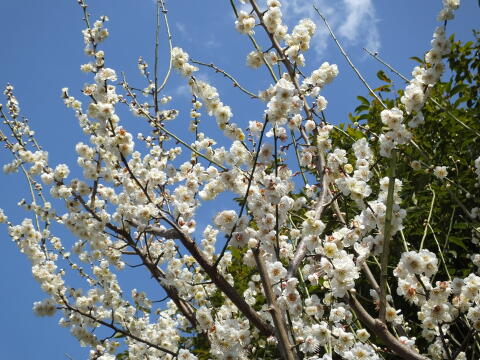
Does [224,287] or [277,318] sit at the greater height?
[224,287]

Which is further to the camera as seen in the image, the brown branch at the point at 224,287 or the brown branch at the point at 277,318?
the brown branch at the point at 224,287

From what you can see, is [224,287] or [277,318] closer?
[277,318]

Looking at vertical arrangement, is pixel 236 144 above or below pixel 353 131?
below

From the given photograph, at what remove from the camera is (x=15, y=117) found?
12.2ft

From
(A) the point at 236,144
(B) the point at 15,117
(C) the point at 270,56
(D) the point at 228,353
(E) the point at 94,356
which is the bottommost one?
(D) the point at 228,353

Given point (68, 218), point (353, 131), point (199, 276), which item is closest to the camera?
point (68, 218)

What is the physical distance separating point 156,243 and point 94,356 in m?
0.95

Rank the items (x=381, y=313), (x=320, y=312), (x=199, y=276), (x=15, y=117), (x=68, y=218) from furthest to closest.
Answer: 1. (x=199, y=276)
2. (x=15, y=117)
3. (x=68, y=218)
4. (x=320, y=312)
5. (x=381, y=313)

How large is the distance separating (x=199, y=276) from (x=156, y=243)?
43 cm

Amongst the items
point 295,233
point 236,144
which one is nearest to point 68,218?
point 236,144

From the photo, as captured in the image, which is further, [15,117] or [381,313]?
[15,117]

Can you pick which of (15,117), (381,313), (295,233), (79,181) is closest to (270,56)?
(295,233)

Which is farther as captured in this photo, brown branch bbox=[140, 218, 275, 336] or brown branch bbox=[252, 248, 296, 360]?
brown branch bbox=[140, 218, 275, 336]

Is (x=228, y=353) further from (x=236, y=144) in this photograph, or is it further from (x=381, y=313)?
(x=236, y=144)
